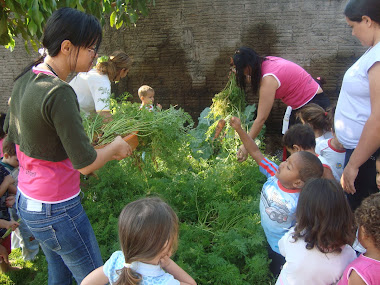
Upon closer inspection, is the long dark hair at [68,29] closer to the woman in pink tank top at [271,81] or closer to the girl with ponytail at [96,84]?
the girl with ponytail at [96,84]

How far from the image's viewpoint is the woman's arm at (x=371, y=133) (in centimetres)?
193

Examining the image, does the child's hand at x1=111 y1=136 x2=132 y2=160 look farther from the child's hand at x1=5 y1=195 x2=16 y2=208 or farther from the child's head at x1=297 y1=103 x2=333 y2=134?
the child's head at x1=297 y1=103 x2=333 y2=134

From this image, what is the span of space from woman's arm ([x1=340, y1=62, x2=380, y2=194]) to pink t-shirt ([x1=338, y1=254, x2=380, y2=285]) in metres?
0.68

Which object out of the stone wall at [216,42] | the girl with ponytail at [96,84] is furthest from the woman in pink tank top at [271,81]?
the stone wall at [216,42]

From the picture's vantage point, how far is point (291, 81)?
3420 millimetres

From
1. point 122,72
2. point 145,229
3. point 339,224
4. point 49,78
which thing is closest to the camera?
point 145,229

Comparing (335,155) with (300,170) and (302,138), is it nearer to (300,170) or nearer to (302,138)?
(302,138)

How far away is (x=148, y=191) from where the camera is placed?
3121mm

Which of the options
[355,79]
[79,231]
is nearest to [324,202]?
[355,79]

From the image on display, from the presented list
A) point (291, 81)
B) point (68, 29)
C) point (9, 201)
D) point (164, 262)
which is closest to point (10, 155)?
point (9, 201)

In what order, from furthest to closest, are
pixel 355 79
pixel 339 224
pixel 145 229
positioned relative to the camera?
1. pixel 355 79
2. pixel 339 224
3. pixel 145 229

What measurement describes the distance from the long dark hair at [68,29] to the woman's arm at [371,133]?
1570mm

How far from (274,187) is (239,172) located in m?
1.36

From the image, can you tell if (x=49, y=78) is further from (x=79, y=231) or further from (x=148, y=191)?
(x=148, y=191)
